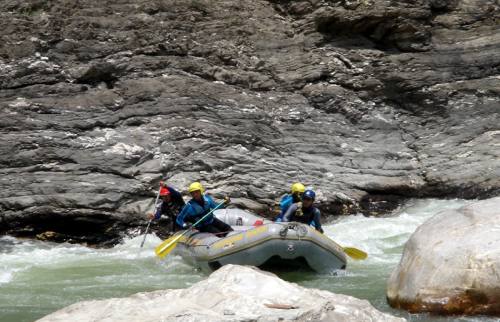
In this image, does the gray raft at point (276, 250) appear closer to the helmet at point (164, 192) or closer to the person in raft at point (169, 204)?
the person in raft at point (169, 204)

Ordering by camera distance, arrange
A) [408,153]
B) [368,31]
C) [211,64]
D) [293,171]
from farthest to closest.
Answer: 1. [368,31]
2. [211,64]
3. [408,153]
4. [293,171]

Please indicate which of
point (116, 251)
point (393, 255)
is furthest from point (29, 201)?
point (393, 255)

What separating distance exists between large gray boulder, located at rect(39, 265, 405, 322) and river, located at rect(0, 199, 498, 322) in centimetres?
169

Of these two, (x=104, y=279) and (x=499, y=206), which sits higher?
(x=499, y=206)

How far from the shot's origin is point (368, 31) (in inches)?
723

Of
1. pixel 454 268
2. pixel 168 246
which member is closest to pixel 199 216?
pixel 168 246

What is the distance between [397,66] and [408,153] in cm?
292

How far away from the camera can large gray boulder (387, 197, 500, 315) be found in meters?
5.48

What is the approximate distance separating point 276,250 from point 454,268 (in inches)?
126

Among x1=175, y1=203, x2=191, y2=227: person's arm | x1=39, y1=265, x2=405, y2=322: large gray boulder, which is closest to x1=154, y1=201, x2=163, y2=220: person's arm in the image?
x1=175, y1=203, x2=191, y2=227: person's arm

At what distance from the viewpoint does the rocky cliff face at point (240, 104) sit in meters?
13.6

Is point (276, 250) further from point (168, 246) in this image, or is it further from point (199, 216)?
point (199, 216)

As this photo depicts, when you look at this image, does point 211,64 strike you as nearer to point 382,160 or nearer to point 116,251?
point 382,160

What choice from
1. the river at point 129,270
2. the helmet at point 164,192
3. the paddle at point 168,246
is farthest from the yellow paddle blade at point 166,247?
the helmet at point 164,192
